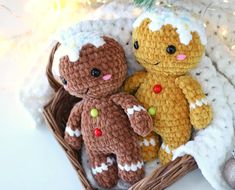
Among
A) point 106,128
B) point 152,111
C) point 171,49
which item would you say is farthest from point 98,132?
point 171,49

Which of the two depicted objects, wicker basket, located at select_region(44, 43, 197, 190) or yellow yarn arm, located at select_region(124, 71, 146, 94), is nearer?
wicker basket, located at select_region(44, 43, 197, 190)

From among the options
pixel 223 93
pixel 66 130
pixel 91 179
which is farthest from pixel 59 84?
pixel 223 93

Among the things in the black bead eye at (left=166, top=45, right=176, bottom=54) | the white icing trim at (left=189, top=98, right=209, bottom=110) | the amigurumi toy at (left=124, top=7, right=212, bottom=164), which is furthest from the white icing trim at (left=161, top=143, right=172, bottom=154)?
the black bead eye at (left=166, top=45, right=176, bottom=54)

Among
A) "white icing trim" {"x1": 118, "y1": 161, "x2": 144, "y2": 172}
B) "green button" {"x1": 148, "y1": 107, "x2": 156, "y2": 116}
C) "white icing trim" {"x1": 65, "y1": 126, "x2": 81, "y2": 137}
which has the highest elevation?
"white icing trim" {"x1": 65, "y1": 126, "x2": 81, "y2": 137}

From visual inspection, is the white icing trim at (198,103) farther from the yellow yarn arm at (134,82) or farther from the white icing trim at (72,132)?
the white icing trim at (72,132)

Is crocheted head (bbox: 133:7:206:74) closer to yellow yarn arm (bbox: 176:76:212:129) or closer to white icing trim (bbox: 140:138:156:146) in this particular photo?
yellow yarn arm (bbox: 176:76:212:129)
